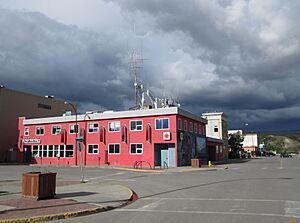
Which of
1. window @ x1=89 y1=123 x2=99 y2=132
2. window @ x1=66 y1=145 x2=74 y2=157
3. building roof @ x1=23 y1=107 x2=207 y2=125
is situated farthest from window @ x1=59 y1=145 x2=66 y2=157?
window @ x1=89 y1=123 x2=99 y2=132

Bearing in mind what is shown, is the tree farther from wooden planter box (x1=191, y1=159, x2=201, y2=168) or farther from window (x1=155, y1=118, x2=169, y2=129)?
wooden planter box (x1=191, y1=159, x2=201, y2=168)

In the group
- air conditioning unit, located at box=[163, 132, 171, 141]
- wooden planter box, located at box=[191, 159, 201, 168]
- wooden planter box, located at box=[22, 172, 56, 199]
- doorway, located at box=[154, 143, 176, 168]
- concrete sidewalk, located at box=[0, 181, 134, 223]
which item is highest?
air conditioning unit, located at box=[163, 132, 171, 141]

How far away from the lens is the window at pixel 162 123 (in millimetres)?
42656

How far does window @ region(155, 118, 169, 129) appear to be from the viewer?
42656 mm

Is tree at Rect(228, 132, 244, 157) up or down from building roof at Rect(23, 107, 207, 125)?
down

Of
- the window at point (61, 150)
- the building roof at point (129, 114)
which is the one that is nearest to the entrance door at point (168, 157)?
the building roof at point (129, 114)

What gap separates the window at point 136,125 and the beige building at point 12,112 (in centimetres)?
2588

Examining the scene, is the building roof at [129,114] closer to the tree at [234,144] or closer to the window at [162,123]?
the window at [162,123]

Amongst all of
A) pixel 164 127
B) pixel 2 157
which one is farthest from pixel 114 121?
pixel 2 157

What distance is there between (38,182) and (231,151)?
3117 inches

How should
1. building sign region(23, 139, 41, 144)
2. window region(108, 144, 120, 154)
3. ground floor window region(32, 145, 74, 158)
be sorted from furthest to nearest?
building sign region(23, 139, 41, 144)
ground floor window region(32, 145, 74, 158)
window region(108, 144, 120, 154)

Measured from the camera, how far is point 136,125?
4450cm

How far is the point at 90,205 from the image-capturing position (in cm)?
1255

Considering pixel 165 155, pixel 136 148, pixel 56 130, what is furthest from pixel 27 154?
pixel 165 155
